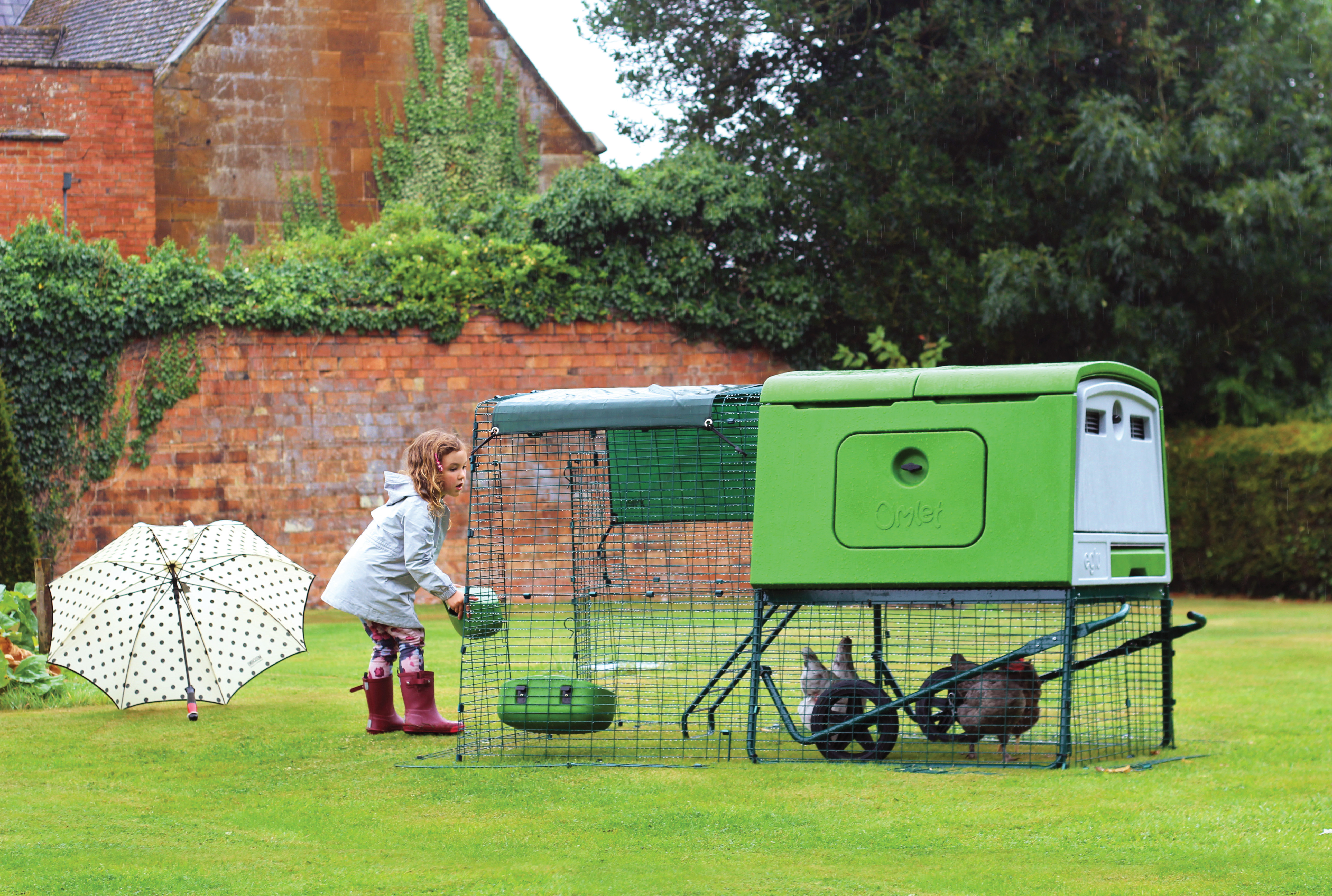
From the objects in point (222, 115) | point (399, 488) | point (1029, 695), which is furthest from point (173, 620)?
point (222, 115)

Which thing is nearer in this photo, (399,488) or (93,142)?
(399,488)

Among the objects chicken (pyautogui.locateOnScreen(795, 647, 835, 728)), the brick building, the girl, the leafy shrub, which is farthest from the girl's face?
the brick building

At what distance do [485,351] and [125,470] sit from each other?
4269mm

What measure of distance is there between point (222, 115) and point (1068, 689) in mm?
18094

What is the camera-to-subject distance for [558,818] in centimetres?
569

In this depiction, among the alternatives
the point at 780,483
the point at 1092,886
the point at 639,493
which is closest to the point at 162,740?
the point at 639,493

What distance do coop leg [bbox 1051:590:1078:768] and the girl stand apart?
9.51 feet

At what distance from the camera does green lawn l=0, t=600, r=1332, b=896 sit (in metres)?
4.68

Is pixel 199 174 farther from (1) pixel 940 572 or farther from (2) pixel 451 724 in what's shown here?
(1) pixel 940 572

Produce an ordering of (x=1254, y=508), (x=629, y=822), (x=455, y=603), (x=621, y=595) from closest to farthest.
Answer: (x=629, y=822) → (x=455, y=603) → (x=621, y=595) → (x=1254, y=508)

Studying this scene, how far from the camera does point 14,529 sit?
41.6 ft

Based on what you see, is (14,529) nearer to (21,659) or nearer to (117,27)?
(21,659)

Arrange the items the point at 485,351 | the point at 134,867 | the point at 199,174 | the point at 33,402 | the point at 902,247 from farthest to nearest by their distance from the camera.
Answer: the point at 199,174, the point at 902,247, the point at 485,351, the point at 33,402, the point at 134,867

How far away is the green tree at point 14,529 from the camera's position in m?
12.7
